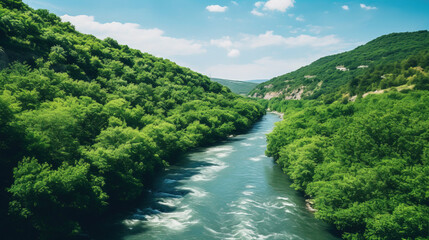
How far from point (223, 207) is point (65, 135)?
22.9m

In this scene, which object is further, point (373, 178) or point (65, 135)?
point (65, 135)

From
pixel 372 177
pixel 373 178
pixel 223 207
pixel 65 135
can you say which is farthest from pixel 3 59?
pixel 373 178

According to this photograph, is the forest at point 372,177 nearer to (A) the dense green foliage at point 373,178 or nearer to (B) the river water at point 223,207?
(A) the dense green foliage at point 373,178

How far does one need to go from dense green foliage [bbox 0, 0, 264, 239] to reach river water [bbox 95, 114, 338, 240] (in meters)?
4.06

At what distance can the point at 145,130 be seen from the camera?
153 feet

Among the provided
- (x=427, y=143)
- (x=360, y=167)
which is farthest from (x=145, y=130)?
(x=427, y=143)

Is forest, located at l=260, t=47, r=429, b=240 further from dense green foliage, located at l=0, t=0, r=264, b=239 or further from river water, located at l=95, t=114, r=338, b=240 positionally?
dense green foliage, located at l=0, t=0, r=264, b=239

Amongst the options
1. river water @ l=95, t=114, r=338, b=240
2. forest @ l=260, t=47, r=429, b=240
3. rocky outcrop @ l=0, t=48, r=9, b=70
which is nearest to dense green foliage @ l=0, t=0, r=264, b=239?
rocky outcrop @ l=0, t=48, r=9, b=70

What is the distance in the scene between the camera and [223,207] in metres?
34.0

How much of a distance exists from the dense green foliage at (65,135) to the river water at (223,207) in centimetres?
406

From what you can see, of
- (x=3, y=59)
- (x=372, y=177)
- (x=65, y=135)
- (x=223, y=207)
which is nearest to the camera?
(x=372, y=177)

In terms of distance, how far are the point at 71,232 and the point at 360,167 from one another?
32.3 meters

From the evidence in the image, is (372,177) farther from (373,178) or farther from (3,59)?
(3,59)

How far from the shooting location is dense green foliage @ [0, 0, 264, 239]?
22109mm
